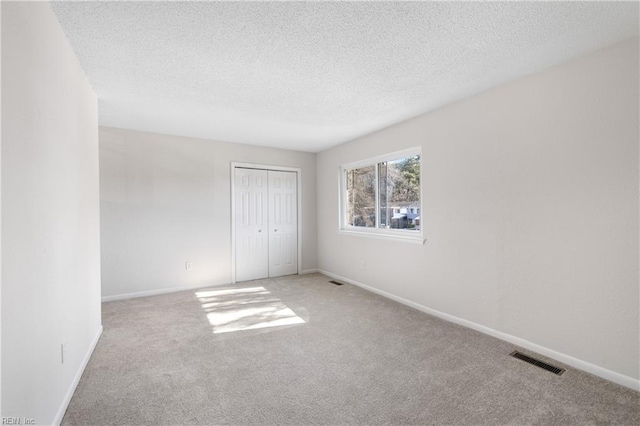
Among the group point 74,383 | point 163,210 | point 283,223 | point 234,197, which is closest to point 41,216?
point 74,383

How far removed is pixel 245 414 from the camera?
1816 millimetres

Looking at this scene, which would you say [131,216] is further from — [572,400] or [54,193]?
[572,400]

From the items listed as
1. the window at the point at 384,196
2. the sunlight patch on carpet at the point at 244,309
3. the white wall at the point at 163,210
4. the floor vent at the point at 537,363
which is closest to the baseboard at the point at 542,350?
the floor vent at the point at 537,363

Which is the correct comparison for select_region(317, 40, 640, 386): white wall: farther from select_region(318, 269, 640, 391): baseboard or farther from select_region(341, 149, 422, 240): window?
select_region(341, 149, 422, 240): window

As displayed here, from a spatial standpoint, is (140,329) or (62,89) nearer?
(62,89)

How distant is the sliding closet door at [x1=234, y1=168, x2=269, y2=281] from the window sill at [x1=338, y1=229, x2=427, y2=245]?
4.62ft

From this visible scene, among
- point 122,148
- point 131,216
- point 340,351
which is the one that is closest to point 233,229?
point 131,216

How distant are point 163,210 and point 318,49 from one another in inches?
135

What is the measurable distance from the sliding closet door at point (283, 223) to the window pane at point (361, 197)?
1.10 m

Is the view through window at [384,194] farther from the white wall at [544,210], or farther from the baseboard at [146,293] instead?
the baseboard at [146,293]

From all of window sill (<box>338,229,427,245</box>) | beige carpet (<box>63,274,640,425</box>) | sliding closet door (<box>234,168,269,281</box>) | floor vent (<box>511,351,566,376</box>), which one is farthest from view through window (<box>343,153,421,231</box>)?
floor vent (<box>511,351,566,376</box>)

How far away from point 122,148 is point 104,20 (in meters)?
2.74

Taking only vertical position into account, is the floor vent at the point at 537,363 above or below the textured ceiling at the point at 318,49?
below

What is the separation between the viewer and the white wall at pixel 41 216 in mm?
1279
